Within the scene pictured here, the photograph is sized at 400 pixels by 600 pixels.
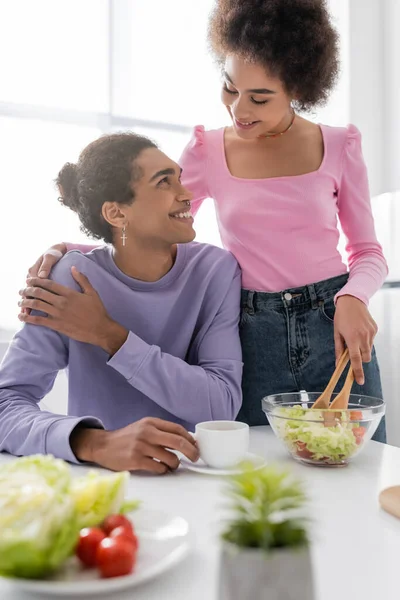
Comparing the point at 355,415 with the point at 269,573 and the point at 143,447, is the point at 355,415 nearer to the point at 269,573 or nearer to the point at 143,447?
the point at 143,447

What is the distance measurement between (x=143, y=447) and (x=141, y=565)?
1.28 feet

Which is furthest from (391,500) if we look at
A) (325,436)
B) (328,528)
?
(325,436)

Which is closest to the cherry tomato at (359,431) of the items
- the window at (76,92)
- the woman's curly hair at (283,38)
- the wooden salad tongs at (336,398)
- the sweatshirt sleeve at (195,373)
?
the wooden salad tongs at (336,398)

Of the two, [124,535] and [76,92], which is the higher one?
[76,92]

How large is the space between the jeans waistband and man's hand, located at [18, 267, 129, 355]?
0.36 m

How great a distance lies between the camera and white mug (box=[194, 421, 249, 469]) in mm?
949

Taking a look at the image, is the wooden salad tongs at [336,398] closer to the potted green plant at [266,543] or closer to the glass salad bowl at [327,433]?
the glass salad bowl at [327,433]

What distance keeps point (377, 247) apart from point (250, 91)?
0.47m

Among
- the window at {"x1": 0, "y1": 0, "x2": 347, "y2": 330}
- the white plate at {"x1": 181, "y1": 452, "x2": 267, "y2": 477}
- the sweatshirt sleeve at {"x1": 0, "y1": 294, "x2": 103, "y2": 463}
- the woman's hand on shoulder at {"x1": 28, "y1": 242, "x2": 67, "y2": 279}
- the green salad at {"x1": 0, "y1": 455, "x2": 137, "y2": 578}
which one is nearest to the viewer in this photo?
the green salad at {"x1": 0, "y1": 455, "x2": 137, "y2": 578}

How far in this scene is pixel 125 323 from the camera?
1377mm

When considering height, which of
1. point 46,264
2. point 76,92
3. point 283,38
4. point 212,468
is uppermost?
point 76,92

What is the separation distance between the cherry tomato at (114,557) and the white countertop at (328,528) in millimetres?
30

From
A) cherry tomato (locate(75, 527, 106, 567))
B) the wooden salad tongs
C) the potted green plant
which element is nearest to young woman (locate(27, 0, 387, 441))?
the wooden salad tongs

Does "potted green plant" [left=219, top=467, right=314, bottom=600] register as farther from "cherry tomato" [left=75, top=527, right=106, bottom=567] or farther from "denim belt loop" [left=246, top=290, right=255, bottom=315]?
"denim belt loop" [left=246, top=290, right=255, bottom=315]
